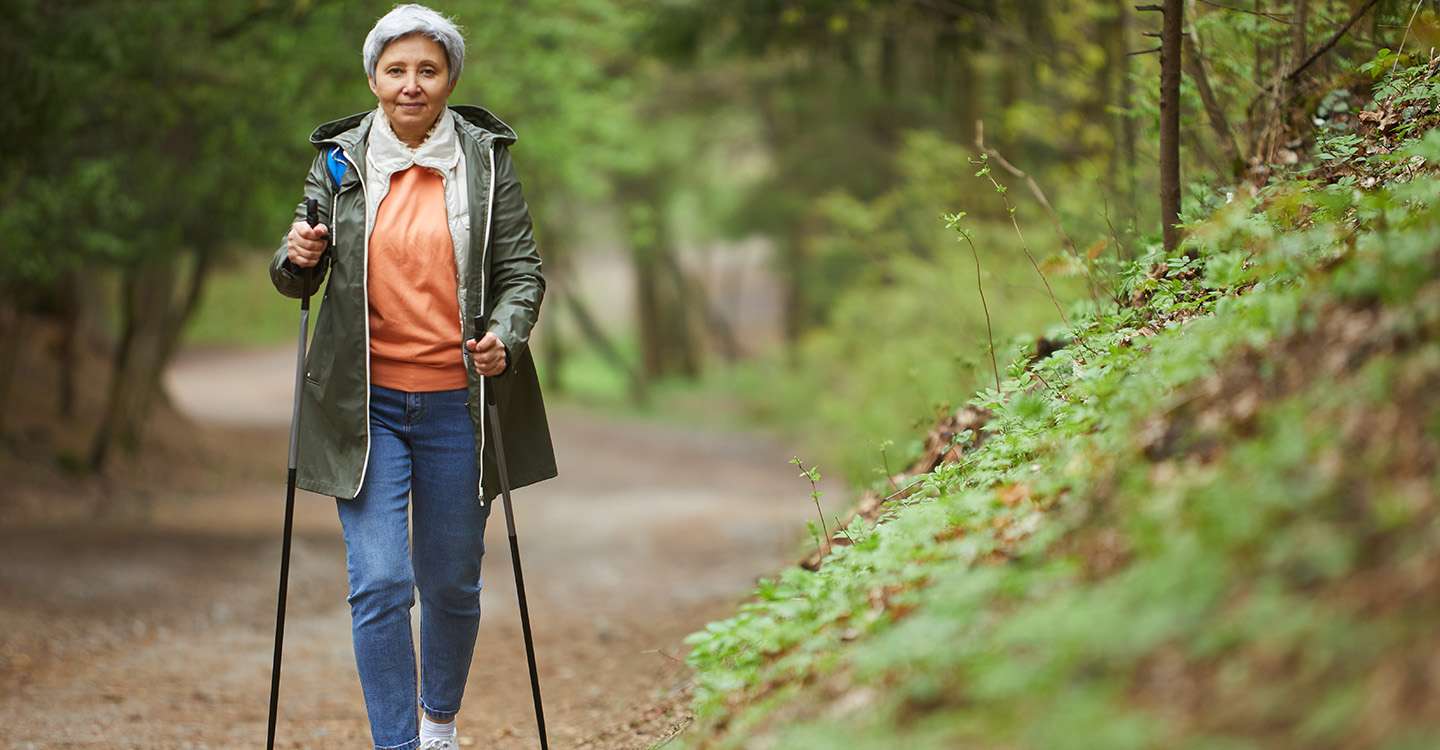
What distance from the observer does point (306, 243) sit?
3844 millimetres

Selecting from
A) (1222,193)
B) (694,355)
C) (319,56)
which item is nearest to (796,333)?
(694,355)

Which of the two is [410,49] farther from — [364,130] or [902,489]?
[902,489]

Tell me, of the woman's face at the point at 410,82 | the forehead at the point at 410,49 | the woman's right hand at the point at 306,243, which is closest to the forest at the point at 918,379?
the woman's right hand at the point at 306,243

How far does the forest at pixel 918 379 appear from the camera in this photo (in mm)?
2277

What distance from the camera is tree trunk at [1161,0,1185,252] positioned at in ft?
16.3

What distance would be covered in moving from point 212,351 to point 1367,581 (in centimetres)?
3400

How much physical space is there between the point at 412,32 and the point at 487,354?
102 cm

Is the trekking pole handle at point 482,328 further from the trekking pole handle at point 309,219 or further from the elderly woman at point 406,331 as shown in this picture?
the trekking pole handle at point 309,219

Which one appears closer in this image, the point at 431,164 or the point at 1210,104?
the point at 431,164

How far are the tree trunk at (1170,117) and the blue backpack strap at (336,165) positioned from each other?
295 cm

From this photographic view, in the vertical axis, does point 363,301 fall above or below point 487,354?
above

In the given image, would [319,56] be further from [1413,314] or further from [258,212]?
[1413,314]

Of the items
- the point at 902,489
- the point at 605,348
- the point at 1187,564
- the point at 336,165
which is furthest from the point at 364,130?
the point at 605,348

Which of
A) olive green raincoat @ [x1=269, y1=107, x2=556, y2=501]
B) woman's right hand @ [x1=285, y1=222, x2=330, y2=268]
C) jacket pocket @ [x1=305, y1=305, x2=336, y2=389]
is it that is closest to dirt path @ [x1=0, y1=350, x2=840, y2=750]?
olive green raincoat @ [x1=269, y1=107, x2=556, y2=501]
